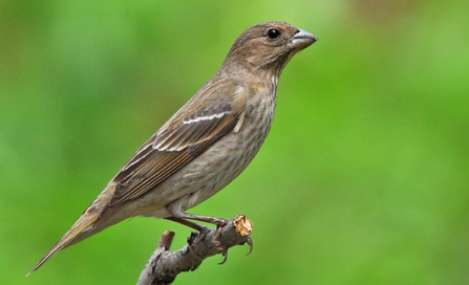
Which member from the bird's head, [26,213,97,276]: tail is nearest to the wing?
[26,213,97,276]: tail

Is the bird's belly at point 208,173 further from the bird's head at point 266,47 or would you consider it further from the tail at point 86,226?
the bird's head at point 266,47

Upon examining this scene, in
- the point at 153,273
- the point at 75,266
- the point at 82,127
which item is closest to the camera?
the point at 153,273

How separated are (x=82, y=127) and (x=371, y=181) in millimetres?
1408

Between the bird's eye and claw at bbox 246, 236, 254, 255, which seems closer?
claw at bbox 246, 236, 254, 255

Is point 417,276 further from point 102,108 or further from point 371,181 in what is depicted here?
point 102,108

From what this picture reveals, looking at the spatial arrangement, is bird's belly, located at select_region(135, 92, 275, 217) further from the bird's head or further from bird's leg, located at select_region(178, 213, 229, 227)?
the bird's head

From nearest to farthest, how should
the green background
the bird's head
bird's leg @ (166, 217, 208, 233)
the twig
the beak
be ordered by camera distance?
the twig < bird's leg @ (166, 217, 208, 233) < the green background < the beak < the bird's head

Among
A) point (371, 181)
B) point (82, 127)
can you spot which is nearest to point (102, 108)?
point (82, 127)

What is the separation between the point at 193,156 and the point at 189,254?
91 centimetres

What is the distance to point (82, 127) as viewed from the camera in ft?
27.9

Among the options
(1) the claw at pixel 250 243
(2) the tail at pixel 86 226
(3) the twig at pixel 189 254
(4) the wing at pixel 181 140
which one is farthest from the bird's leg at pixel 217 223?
(2) the tail at pixel 86 226

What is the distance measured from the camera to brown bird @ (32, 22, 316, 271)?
306 inches

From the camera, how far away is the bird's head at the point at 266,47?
8414 millimetres

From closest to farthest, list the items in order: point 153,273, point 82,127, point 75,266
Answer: point 153,273, point 75,266, point 82,127
